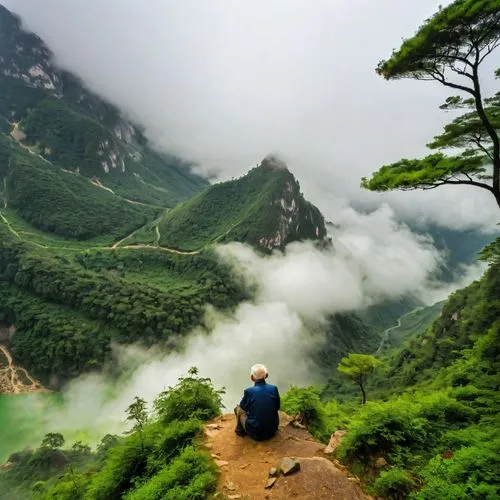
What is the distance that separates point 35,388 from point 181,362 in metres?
39.4

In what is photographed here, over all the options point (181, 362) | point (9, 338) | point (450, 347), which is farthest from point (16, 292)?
point (450, 347)

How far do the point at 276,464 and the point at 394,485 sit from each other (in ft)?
8.04

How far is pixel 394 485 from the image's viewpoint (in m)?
6.30

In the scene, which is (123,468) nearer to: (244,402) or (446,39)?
(244,402)

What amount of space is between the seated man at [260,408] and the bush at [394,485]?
291 centimetres

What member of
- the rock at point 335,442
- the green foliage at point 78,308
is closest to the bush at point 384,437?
the rock at point 335,442

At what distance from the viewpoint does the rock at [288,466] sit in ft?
22.9

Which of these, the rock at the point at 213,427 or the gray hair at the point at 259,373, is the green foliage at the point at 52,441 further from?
the gray hair at the point at 259,373

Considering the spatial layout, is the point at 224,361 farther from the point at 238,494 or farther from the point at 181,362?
the point at 238,494

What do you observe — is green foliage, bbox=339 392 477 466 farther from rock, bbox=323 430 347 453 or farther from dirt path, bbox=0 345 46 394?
dirt path, bbox=0 345 46 394

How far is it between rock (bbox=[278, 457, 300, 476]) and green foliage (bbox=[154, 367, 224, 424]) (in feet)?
13.1

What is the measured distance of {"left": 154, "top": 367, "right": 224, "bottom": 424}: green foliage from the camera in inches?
420

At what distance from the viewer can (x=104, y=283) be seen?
10744 centimetres

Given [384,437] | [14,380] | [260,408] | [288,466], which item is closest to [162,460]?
[260,408]
